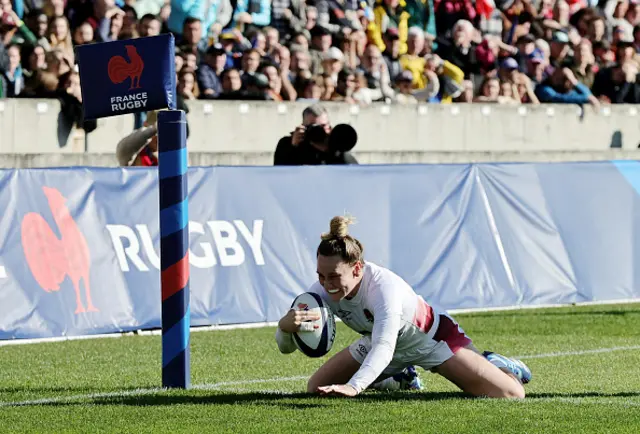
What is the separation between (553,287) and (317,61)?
528cm

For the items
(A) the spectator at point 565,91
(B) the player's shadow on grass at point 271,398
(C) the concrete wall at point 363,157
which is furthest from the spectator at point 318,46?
(B) the player's shadow on grass at point 271,398

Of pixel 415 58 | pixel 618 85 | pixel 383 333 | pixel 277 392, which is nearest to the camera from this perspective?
Result: pixel 383 333

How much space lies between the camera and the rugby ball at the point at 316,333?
891 centimetres

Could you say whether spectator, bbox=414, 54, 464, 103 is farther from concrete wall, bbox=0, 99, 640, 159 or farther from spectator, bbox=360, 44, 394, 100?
concrete wall, bbox=0, 99, 640, 159

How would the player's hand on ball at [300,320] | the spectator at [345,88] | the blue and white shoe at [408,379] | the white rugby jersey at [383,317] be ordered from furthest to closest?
the spectator at [345,88] < the blue and white shoe at [408,379] < the player's hand on ball at [300,320] < the white rugby jersey at [383,317]

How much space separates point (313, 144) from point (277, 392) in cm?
698

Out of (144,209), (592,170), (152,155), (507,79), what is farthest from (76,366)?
(507,79)

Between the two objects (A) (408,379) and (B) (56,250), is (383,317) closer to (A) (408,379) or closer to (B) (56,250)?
(A) (408,379)

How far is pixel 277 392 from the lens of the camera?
9.82m

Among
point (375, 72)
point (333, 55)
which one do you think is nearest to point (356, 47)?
point (375, 72)

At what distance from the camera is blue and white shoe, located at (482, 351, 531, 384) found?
31.7 ft

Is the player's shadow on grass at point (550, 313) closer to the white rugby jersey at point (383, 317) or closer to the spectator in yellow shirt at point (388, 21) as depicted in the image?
the white rugby jersey at point (383, 317)

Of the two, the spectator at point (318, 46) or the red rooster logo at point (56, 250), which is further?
the spectator at point (318, 46)

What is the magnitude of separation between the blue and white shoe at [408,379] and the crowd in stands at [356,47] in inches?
320
